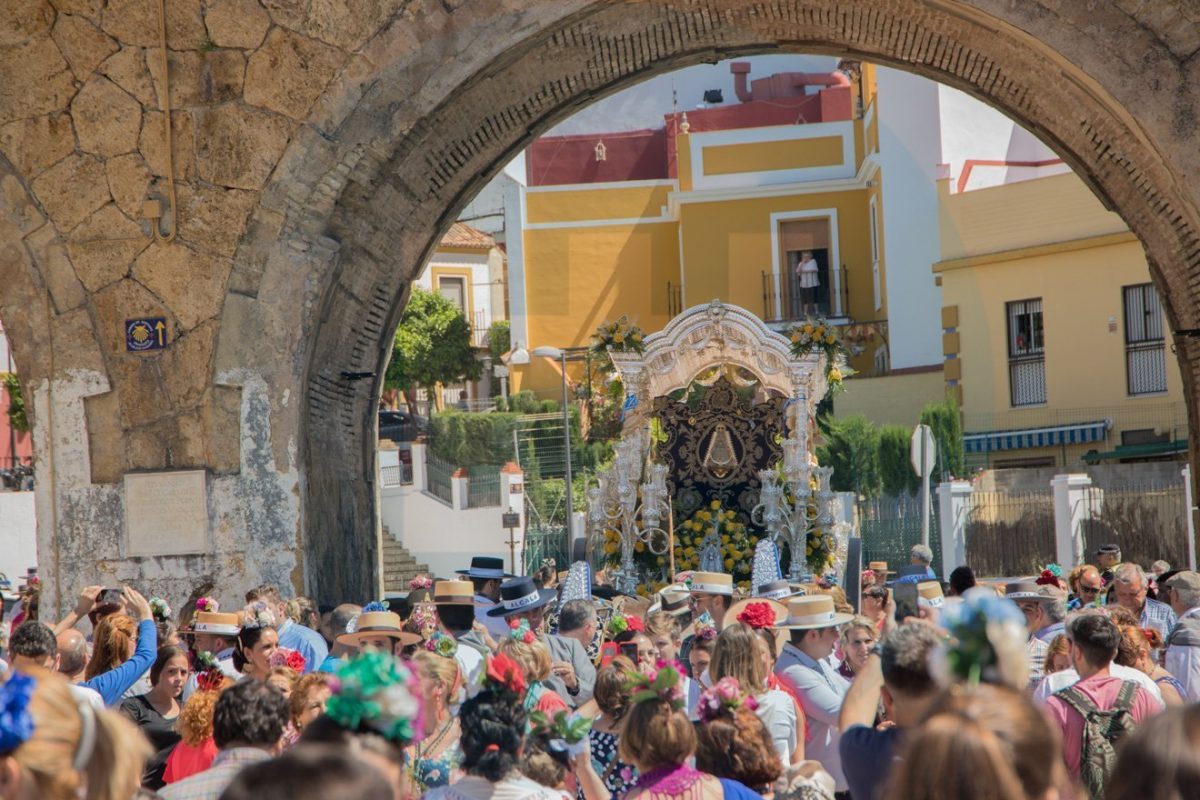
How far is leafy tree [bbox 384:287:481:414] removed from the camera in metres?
35.5

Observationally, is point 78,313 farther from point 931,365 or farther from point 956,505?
point 931,365

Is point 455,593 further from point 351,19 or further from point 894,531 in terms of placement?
point 894,531

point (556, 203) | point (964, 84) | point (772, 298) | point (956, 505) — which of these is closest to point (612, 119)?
point (556, 203)

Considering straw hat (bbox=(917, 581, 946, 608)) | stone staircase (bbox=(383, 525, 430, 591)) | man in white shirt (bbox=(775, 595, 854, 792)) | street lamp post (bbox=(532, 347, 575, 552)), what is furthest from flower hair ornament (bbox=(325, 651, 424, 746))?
stone staircase (bbox=(383, 525, 430, 591))

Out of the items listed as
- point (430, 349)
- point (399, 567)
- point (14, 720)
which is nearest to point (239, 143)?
point (14, 720)

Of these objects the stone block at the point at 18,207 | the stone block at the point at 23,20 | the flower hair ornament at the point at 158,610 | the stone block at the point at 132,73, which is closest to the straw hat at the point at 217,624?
the flower hair ornament at the point at 158,610

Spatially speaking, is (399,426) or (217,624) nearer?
(217,624)

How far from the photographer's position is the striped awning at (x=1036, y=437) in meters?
25.4

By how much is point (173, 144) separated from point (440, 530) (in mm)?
18446

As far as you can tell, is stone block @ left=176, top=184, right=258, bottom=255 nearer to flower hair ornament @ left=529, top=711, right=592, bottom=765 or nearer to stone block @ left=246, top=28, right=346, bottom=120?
stone block @ left=246, top=28, right=346, bottom=120

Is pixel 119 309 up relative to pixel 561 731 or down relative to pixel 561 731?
up

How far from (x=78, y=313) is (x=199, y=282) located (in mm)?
764

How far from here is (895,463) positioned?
26.4 metres

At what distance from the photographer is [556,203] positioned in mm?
35344
